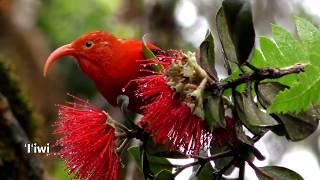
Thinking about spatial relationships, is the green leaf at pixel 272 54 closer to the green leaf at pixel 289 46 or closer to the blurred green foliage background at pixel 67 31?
the green leaf at pixel 289 46

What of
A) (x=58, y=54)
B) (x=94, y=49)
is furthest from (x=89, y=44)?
(x=58, y=54)

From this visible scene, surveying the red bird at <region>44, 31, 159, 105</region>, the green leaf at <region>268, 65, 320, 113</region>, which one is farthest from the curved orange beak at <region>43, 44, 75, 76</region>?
the green leaf at <region>268, 65, 320, 113</region>

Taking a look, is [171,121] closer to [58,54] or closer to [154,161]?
[154,161]

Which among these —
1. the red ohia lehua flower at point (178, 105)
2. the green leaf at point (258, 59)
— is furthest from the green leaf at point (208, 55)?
the green leaf at point (258, 59)

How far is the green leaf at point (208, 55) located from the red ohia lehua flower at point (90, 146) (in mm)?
229

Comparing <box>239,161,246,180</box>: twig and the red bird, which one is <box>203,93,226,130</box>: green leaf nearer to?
<box>239,161,246,180</box>: twig

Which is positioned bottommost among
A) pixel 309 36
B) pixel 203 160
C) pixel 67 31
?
pixel 67 31

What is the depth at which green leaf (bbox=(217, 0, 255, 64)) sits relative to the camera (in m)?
1.00

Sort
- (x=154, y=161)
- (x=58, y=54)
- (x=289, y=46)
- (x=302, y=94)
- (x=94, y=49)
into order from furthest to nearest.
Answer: (x=94, y=49), (x=58, y=54), (x=154, y=161), (x=289, y=46), (x=302, y=94)

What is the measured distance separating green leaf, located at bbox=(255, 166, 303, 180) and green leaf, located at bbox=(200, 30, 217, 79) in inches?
7.7

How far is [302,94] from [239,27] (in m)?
0.14

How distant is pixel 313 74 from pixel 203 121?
0.18 m

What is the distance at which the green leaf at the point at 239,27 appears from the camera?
3.29 feet

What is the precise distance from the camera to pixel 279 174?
111cm
